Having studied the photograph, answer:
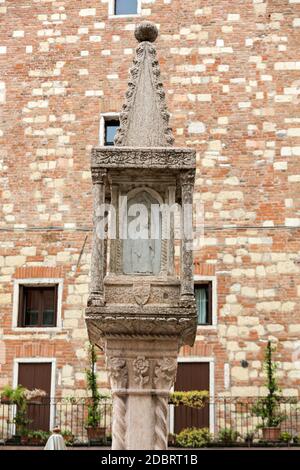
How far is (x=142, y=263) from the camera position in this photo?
8828 mm

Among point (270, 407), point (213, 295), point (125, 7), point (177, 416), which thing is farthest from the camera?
point (125, 7)

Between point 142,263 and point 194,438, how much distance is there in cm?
851

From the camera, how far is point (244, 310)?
58.2 ft

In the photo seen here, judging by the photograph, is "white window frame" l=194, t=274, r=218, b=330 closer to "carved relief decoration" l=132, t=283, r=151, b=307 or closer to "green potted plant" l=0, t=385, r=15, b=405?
"green potted plant" l=0, t=385, r=15, b=405

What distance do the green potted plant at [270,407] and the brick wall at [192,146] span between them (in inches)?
12.7

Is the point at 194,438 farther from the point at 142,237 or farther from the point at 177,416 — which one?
the point at 142,237

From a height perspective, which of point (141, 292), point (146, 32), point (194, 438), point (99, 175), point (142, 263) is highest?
point (146, 32)

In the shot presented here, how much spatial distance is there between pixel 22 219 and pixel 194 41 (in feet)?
18.6

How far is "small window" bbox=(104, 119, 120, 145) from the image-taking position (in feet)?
63.0

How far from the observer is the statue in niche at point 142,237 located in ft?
28.9

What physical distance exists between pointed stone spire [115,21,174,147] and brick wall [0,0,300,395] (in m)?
9.23

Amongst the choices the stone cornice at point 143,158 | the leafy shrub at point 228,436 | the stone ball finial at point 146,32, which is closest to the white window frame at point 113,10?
the leafy shrub at point 228,436

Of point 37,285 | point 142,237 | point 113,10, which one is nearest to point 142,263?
point 142,237

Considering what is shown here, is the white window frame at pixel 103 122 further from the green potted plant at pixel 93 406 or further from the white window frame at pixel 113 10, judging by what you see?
the green potted plant at pixel 93 406
